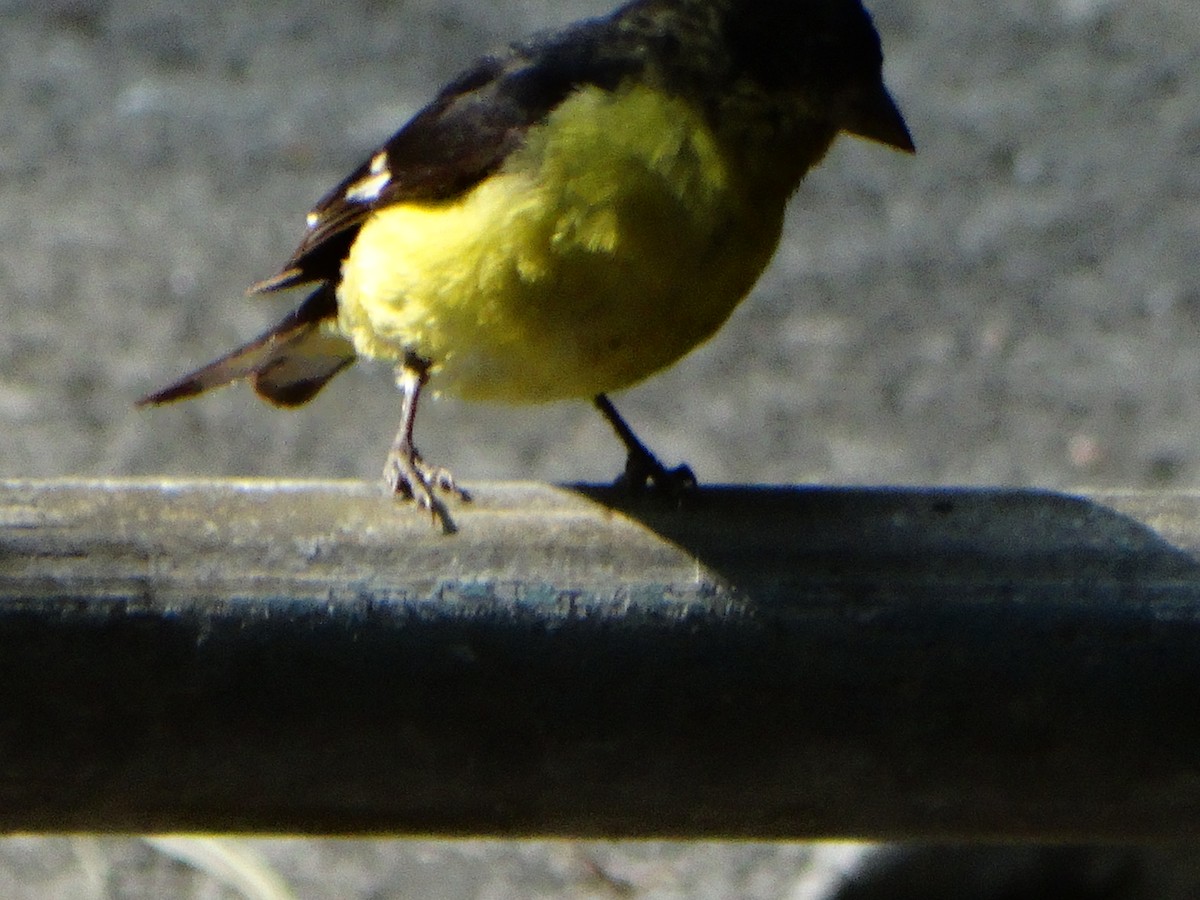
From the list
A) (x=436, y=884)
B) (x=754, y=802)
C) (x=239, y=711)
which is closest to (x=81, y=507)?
(x=239, y=711)

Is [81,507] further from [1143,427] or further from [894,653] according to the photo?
[1143,427]

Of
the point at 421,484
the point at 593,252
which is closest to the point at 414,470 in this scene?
the point at 421,484

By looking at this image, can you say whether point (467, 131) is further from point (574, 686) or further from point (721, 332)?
point (721, 332)

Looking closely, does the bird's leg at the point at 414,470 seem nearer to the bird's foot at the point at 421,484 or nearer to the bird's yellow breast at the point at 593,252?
the bird's foot at the point at 421,484

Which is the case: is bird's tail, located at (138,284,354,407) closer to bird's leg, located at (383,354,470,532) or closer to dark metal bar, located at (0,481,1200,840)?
bird's leg, located at (383,354,470,532)

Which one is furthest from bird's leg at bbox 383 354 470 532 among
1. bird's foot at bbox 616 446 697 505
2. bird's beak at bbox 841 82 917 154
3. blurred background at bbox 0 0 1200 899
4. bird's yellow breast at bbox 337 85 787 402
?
blurred background at bbox 0 0 1200 899

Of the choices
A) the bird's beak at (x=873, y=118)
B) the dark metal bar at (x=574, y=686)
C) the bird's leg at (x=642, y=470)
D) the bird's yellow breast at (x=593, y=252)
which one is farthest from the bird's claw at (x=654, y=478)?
the bird's beak at (x=873, y=118)

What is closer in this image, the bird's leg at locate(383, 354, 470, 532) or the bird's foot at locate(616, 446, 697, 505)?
the bird's leg at locate(383, 354, 470, 532)
